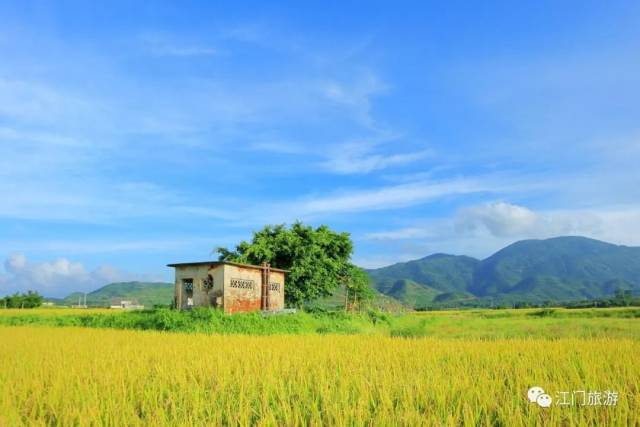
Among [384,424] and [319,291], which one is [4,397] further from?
[319,291]

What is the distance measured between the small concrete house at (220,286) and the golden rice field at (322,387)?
14351 mm

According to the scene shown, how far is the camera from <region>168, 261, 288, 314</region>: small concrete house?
2469 cm

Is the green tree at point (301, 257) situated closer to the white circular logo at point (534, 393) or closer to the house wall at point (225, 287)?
the house wall at point (225, 287)

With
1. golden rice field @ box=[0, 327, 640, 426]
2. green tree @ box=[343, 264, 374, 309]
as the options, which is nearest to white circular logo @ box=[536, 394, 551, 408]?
golden rice field @ box=[0, 327, 640, 426]

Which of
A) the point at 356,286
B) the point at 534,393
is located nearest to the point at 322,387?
the point at 534,393

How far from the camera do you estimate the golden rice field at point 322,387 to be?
481cm

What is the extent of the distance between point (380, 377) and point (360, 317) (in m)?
19.8

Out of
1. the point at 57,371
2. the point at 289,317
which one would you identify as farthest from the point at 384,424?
the point at 289,317

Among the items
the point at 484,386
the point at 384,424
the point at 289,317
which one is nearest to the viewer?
the point at 384,424

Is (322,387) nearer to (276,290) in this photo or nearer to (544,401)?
(544,401)

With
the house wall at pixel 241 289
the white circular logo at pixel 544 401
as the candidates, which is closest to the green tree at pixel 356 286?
the house wall at pixel 241 289

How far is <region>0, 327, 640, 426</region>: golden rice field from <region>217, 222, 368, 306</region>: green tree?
22907 mm

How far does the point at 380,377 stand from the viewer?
6742mm

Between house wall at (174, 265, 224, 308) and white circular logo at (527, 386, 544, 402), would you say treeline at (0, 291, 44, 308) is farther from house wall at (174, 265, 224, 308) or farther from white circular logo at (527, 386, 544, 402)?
white circular logo at (527, 386, 544, 402)
